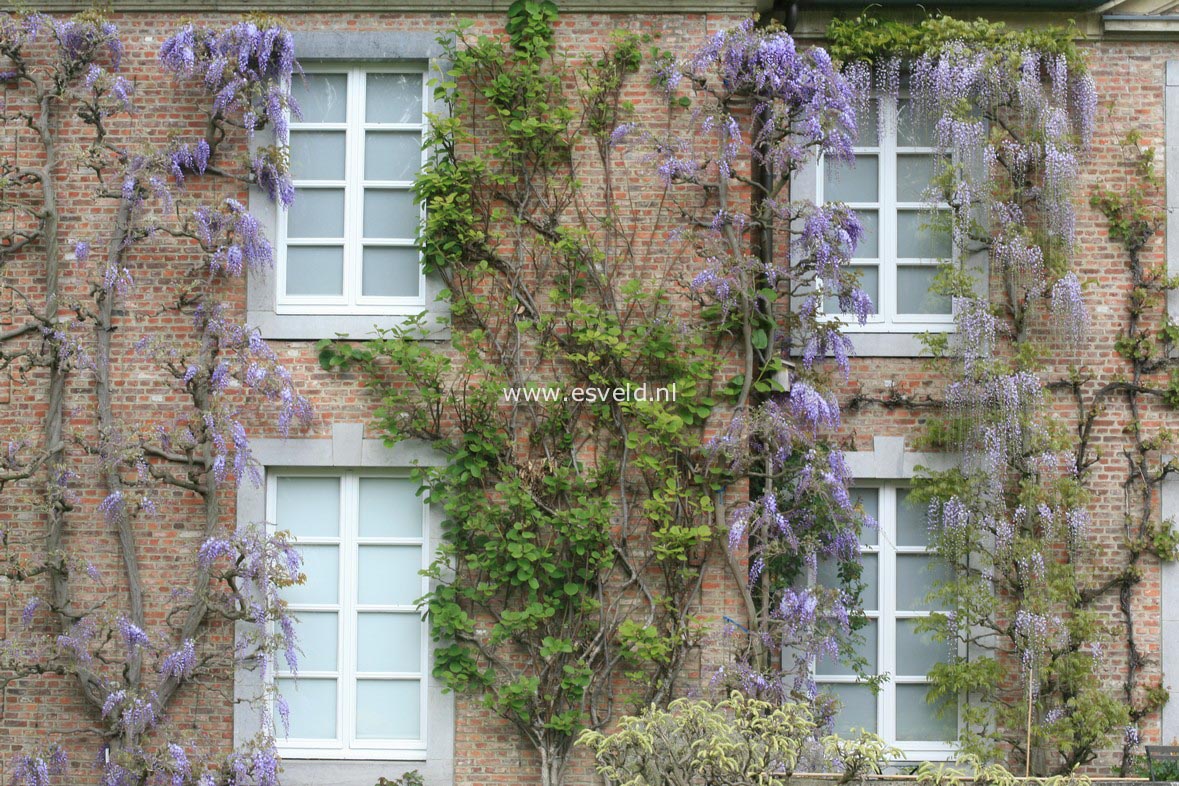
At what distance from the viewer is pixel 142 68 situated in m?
8.81

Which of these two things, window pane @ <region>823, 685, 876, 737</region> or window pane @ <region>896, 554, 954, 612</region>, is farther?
window pane @ <region>896, 554, 954, 612</region>

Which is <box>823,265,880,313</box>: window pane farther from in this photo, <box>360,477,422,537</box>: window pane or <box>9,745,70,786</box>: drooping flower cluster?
<box>9,745,70,786</box>: drooping flower cluster

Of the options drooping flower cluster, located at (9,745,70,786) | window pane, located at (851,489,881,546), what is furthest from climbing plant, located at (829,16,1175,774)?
drooping flower cluster, located at (9,745,70,786)

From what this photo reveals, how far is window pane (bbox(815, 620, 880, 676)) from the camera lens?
29.0ft

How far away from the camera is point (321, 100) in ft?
29.4

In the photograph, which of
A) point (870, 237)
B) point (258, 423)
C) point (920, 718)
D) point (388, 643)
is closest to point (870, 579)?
point (920, 718)

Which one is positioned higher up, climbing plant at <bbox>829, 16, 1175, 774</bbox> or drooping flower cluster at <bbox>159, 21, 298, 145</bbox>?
drooping flower cluster at <bbox>159, 21, 298, 145</bbox>

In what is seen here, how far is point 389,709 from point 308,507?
1.47m

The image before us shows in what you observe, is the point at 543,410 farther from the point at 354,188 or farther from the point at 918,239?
the point at 918,239

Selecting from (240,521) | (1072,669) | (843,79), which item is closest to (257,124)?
(240,521)

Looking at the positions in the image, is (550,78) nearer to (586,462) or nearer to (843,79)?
(843,79)

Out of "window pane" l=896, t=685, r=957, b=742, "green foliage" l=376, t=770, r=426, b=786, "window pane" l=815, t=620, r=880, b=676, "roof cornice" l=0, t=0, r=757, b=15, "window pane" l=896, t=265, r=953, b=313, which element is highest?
"roof cornice" l=0, t=0, r=757, b=15

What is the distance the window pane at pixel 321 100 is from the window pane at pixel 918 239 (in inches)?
159

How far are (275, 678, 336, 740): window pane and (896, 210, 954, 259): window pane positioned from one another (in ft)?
16.8
